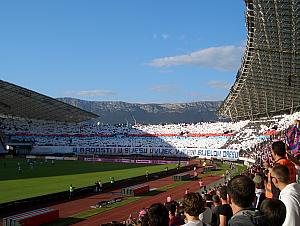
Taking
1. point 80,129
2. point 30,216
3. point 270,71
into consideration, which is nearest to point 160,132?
point 80,129

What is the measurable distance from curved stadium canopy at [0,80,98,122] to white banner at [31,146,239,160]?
33.8 ft

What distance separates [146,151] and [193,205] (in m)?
86.5

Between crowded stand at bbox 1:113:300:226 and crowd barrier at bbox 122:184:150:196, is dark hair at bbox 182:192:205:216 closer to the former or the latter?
crowded stand at bbox 1:113:300:226

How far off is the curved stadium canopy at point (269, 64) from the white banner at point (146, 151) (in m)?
13.8

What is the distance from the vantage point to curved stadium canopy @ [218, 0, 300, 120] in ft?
145

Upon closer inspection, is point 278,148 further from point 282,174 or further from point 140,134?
point 140,134

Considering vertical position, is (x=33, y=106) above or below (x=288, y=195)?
above

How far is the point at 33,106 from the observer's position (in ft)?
325

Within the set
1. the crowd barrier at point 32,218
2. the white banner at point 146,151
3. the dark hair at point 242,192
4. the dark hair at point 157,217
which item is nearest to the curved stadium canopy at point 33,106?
the white banner at point 146,151

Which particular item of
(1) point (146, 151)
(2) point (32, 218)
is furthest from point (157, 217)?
(1) point (146, 151)

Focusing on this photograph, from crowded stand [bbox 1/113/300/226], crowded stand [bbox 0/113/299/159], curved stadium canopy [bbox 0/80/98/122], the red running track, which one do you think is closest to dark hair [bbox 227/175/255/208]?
crowded stand [bbox 1/113/300/226]

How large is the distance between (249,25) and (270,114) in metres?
48.0

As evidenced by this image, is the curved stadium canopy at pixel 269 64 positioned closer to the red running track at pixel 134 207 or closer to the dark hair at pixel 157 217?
the red running track at pixel 134 207

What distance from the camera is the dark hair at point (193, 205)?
5.34 m
